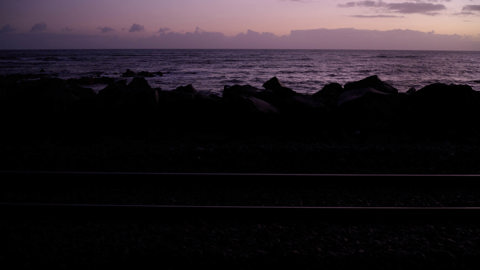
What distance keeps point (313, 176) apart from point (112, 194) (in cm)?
281

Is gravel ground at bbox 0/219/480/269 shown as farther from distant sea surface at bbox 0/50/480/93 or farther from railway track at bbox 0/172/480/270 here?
distant sea surface at bbox 0/50/480/93

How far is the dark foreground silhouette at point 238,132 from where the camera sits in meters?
5.97

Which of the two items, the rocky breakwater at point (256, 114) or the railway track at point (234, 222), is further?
the rocky breakwater at point (256, 114)

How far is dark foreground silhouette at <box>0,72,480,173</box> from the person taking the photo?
5.97 m

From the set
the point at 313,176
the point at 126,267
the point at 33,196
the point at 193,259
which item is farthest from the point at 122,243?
the point at 313,176

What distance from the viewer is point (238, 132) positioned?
812cm

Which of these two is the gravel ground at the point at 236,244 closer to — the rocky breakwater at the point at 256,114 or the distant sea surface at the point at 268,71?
the rocky breakwater at the point at 256,114

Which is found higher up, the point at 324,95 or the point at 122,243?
the point at 324,95

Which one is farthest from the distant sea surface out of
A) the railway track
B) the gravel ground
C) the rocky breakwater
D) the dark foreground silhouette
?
the gravel ground

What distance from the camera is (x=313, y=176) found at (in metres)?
4.88

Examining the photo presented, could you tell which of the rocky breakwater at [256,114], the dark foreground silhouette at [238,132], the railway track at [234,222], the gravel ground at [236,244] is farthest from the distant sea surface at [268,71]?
the gravel ground at [236,244]

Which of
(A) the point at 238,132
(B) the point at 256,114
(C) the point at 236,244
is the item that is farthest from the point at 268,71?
(C) the point at 236,244

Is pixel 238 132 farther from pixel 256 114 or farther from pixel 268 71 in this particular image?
pixel 268 71

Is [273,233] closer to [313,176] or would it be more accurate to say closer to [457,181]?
[313,176]
